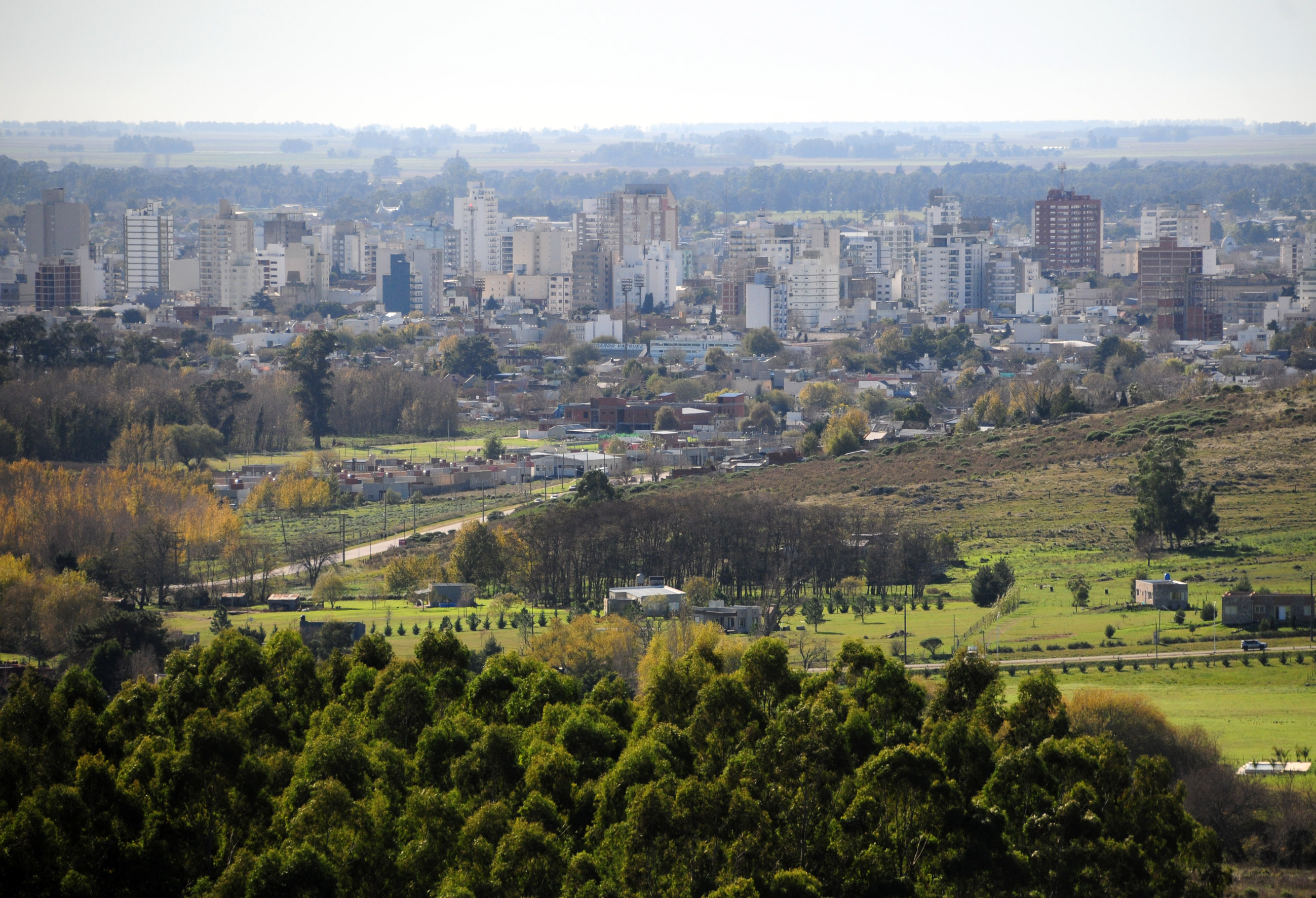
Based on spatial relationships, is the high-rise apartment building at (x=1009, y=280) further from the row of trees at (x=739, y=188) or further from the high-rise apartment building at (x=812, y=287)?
the row of trees at (x=739, y=188)

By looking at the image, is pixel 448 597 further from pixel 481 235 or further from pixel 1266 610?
pixel 481 235

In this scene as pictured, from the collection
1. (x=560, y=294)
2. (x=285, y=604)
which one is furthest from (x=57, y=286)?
(x=285, y=604)

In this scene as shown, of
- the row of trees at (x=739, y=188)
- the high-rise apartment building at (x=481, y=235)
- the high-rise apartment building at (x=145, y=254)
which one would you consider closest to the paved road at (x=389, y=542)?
the high-rise apartment building at (x=145, y=254)

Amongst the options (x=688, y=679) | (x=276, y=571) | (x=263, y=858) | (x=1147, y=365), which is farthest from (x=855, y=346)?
(x=263, y=858)

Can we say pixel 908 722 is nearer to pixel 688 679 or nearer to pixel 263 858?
pixel 688 679

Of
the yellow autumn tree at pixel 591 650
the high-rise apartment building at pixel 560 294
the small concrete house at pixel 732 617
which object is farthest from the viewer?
the high-rise apartment building at pixel 560 294

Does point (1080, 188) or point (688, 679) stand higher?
point (1080, 188)
